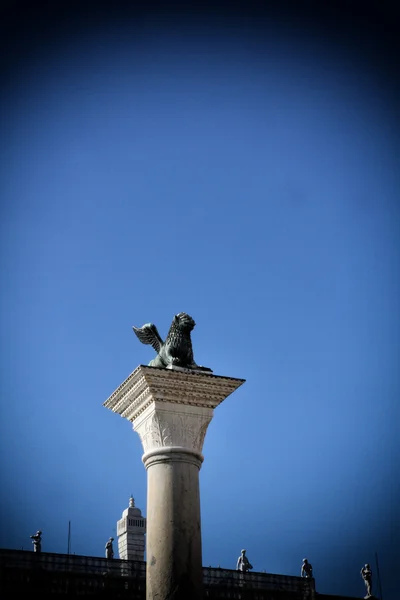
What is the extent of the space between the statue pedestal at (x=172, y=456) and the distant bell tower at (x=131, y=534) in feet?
59.7

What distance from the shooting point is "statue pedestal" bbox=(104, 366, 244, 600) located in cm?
1098

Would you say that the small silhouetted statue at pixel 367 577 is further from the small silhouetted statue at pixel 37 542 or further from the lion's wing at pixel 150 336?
the lion's wing at pixel 150 336

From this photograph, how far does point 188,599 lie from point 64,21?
234 ft

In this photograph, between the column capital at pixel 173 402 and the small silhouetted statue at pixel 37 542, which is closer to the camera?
the column capital at pixel 173 402

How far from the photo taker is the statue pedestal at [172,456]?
11.0m

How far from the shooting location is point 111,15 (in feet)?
283

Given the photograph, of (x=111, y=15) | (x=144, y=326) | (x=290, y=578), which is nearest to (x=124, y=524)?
(x=290, y=578)

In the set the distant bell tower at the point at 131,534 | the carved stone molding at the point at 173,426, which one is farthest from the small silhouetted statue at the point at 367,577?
the carved stone molding at the point at 173,426

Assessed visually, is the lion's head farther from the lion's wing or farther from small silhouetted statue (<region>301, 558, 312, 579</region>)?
small silhouetted statue (<region>301, 558, 312, 579</region>)

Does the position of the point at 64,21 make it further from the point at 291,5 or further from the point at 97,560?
the point at 97,560

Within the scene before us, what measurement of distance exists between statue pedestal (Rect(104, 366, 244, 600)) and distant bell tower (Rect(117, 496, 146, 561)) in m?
18.2

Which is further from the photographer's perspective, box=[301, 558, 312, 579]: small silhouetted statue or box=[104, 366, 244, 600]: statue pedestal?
box=[301, 558, 312, 579]: small silhouetted statue

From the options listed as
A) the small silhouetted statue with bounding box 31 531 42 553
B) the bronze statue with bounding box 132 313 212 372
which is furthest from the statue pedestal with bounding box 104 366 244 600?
the small silhouetted statue with bounding box 31 531 42 553

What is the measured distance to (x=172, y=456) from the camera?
11.7 meters
